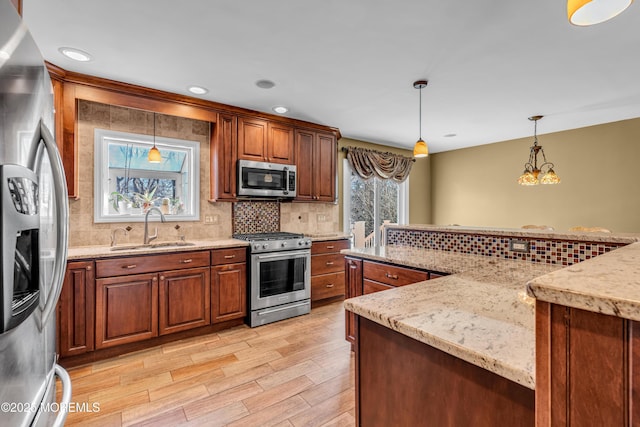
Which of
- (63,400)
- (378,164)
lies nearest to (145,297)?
(63,400)

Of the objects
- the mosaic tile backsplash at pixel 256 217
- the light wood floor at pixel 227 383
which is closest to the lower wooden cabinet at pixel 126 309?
the light wood floor at pixel 227 383

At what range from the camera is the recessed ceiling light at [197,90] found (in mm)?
2967

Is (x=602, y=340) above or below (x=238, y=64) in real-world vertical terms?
below

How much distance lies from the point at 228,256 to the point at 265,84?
1730 mm

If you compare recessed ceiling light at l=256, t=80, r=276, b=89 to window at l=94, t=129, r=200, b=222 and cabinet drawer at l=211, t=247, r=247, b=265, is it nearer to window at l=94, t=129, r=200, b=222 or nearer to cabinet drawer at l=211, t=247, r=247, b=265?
window at l=94, t=129, r=200, b=222

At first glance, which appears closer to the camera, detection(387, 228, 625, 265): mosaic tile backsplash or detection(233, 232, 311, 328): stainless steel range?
detection(387, 228, 625, 265): mosaic tile backsplash

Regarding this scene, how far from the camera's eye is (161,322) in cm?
275

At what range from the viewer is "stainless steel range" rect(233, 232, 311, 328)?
10.6ft

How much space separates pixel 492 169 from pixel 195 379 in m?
5.51

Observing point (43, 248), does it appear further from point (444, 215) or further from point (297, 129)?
point (444, 215)

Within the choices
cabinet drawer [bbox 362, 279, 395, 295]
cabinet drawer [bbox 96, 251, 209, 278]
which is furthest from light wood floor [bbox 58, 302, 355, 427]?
cabinet drawer [bbox 96, 251, 209, 278]

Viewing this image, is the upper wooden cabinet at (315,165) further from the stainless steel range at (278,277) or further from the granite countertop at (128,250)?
the granite countertop at (128,250)

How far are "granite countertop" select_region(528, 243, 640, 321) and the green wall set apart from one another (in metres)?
4.69

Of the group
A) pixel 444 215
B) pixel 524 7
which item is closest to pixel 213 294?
pixel 524 7
